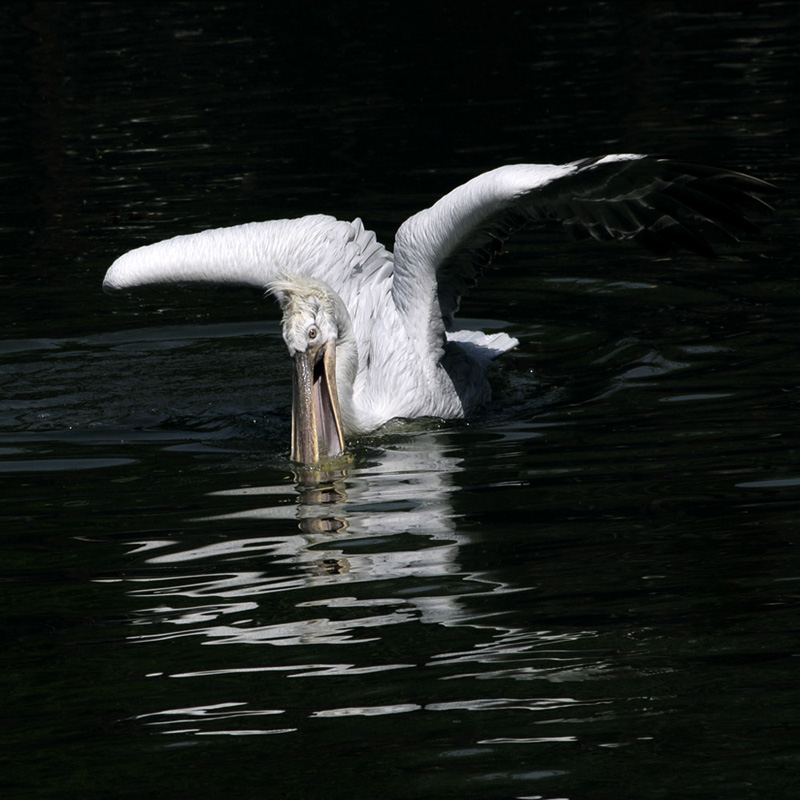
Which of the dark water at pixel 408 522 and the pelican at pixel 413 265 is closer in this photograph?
the dark water at pixel 408 522

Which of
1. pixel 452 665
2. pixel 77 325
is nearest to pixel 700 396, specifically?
pixel 452 665

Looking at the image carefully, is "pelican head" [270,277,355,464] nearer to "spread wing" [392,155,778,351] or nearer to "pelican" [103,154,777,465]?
"pelican" [103,154,777,465]

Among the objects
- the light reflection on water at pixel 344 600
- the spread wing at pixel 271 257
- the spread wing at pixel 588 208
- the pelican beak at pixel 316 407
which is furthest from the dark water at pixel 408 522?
the spread wing at pixel 588 208

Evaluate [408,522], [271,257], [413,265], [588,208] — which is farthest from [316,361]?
[408,522]

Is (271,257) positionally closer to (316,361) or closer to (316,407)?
(316,361)

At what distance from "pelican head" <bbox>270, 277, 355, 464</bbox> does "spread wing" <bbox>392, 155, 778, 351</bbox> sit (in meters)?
0.38

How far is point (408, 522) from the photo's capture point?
196 inches

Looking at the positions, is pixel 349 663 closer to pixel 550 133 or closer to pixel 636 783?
pixel 636 783

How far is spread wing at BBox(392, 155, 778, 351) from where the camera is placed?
5770 millimetres

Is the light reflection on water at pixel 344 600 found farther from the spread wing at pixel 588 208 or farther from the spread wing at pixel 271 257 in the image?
the spread wing at pixel 271 257

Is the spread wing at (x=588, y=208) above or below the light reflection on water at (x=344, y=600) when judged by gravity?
above

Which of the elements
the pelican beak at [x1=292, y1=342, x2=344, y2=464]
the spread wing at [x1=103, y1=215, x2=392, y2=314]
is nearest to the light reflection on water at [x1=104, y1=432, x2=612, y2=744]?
the pelican beak at [x1=292, y1=342, x2=344, y2=464]

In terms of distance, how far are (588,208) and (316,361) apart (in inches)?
54.6

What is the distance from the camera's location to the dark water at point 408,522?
11.2ft
